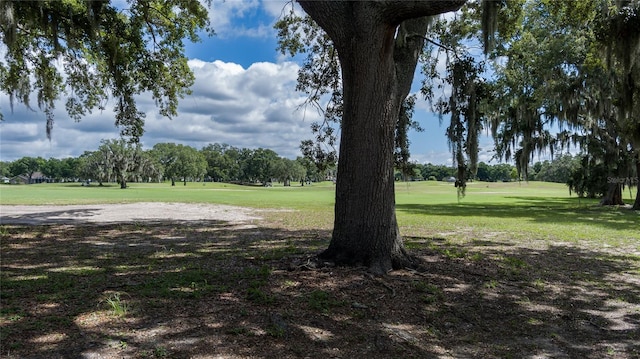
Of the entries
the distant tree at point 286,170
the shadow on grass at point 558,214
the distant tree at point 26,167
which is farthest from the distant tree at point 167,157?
the shadow on grass at point 558,214

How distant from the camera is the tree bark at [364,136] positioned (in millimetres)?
5488

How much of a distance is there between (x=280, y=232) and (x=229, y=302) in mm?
6721

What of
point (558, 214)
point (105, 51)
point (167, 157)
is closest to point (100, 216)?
point (105, 51)

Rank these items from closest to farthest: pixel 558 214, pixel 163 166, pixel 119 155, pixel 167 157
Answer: pixel 558 214 → pixel 119 155 → pixel 163 166 → pixel 167 157

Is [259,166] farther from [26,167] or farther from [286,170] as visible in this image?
[26,167]

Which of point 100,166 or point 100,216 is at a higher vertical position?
point 100,166

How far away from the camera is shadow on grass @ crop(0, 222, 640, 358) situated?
3.44 metres

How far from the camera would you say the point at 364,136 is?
18.4 feet

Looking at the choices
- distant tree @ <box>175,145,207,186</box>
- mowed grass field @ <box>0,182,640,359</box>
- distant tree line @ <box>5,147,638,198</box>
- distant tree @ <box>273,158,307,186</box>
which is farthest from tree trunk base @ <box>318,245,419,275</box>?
distant tree @ <box>273,158,307,186</box>

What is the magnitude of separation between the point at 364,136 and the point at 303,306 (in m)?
2.48

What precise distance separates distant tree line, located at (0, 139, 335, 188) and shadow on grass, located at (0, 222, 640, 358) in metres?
65.0

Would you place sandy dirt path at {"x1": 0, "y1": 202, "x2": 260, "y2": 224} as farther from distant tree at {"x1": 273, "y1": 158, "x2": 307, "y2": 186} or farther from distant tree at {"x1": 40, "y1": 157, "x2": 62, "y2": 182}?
distant tree at {"x1": 40, "y1": 157, "x2": 62, "y2": 182}

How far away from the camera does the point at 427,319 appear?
4250 millimetres

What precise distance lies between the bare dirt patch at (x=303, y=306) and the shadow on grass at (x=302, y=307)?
0.02 m
